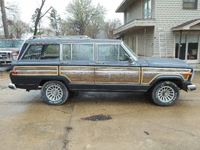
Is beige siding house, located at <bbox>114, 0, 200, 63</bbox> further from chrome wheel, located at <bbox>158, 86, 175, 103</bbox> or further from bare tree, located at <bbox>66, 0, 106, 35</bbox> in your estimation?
bare tree, located at <bbox>66, 0, 106, 35</bbox>

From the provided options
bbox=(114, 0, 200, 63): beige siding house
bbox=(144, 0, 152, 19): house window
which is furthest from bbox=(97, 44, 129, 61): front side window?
bbox=(144, 0, 152, 19): house window

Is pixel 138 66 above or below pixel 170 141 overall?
above

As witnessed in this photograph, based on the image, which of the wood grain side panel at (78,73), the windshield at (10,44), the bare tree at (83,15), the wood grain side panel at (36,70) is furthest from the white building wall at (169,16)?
the bare tree at (83,15)

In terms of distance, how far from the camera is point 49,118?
475 cm

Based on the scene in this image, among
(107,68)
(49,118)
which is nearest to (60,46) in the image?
(107,68)

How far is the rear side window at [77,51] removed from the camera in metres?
5.57

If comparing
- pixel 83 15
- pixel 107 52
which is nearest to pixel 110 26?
pixel 83 15

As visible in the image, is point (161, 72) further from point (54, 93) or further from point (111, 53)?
point (54, 93)

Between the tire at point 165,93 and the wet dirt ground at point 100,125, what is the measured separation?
191 millimetres

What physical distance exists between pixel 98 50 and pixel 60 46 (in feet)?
3.71

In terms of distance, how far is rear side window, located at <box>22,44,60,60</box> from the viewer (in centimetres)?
561

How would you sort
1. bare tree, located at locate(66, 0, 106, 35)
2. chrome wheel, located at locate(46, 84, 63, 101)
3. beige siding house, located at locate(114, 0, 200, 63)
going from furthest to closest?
bare tree, located at locate(66, 0, 106, 35)
beige siding house, located at locate(114, 0, 200, 63)
chrome wheel, located at locate(46, 84, 63, 101)

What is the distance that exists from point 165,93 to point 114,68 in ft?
5.52

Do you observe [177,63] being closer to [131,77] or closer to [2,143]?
[131,77]
